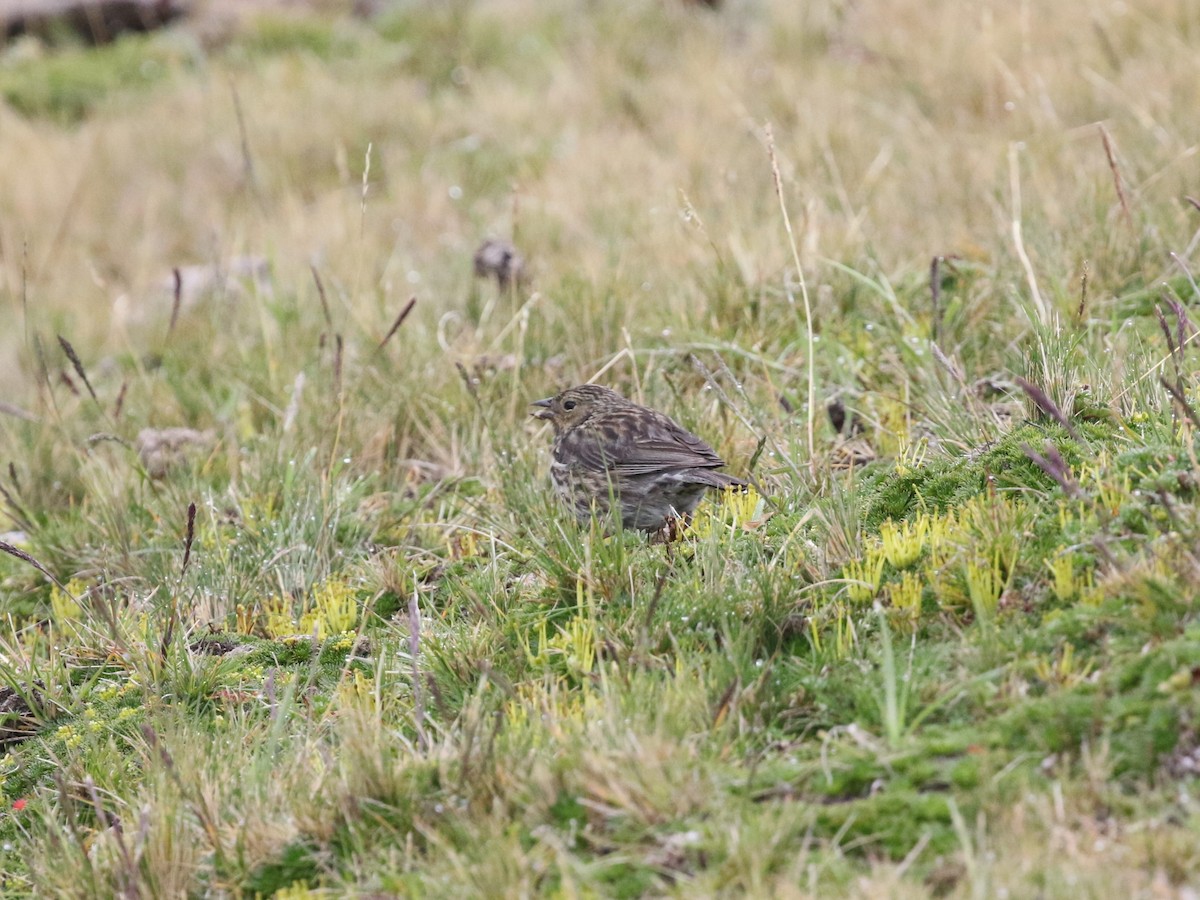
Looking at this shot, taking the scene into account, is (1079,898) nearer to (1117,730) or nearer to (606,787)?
(1117,730)

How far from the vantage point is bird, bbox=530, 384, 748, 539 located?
4668 millimetres

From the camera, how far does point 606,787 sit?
3035 mm

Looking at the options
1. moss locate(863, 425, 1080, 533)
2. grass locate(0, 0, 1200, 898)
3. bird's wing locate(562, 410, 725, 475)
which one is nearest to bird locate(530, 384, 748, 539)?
bird's wing locate(562, 410, 725, 475)

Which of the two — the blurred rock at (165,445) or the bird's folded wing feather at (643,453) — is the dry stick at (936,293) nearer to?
the bird's folded wing feather at (643,453)

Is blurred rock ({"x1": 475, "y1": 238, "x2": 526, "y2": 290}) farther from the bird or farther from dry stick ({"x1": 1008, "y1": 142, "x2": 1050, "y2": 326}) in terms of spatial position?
dry stick ({"x1": 1008, "y1": 142, "x2": 1050, "y2": 326})

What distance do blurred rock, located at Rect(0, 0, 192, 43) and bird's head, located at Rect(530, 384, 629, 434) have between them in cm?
1072

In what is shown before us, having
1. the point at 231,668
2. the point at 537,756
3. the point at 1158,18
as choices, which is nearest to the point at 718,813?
the point at 537,756

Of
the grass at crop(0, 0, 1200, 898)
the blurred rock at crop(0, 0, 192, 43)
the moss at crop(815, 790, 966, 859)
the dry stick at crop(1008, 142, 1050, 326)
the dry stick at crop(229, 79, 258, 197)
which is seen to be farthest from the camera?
the blurred rock at crop(0, 0, 192, 43)

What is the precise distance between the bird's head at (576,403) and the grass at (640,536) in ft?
0.64

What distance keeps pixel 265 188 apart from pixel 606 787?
7.92 metres

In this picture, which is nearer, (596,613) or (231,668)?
(596,613)

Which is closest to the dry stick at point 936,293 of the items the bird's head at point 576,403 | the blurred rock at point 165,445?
the bird's head at point 576,403

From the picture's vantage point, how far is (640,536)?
445cm

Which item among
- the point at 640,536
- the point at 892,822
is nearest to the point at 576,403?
the point at 640,536
